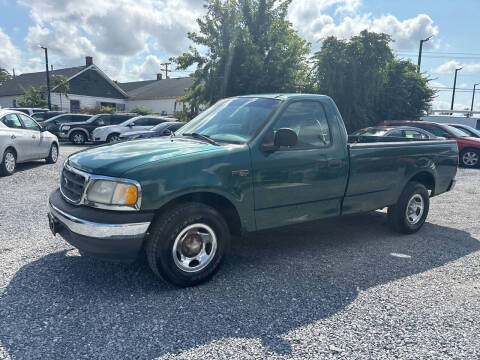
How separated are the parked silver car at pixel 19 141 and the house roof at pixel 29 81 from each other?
110 feet

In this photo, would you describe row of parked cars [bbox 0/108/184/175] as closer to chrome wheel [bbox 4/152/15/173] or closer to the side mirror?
chrome wheel [bbox 4/152/15/173]

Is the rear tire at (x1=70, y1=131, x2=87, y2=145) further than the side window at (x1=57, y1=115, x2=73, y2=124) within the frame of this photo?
No

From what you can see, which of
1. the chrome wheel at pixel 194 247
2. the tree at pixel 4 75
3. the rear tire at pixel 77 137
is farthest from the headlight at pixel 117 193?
the tree at pixel 4 75

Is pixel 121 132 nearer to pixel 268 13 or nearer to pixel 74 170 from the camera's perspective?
pixel 268 13

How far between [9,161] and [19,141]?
0.60 metres

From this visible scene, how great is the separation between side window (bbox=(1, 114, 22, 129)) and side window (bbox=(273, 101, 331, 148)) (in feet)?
27.0

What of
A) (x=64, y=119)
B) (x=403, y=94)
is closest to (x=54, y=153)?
(x=64, y=119)

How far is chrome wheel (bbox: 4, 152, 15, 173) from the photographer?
368 inches

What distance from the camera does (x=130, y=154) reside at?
355 cm

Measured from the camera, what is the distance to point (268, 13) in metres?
20.0

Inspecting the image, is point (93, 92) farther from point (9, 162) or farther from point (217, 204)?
point (217, 204)

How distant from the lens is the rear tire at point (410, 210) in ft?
17.9

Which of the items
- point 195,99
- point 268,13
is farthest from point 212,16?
point 195,99

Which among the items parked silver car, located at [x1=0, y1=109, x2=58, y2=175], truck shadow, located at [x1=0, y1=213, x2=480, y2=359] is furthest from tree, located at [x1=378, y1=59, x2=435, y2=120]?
truck shadow, located at [x1=0, y1=213, x2=480, y2=359]
